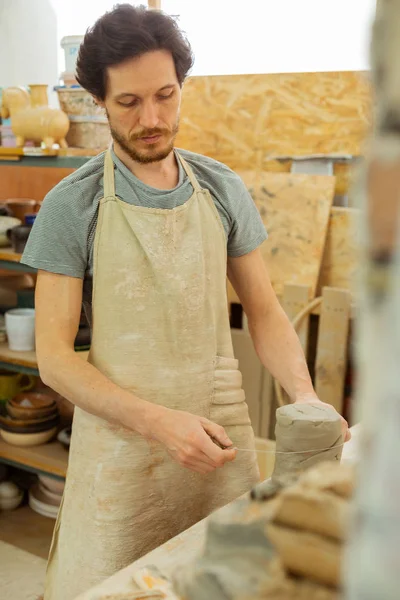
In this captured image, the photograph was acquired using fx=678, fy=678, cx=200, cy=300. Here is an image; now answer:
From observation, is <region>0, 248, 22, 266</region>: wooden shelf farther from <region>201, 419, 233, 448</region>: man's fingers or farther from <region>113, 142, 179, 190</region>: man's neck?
<region>201, 419, 233, 448</region>: man's fingers

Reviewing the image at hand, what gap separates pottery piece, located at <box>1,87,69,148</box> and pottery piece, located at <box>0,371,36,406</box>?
3.71 feet

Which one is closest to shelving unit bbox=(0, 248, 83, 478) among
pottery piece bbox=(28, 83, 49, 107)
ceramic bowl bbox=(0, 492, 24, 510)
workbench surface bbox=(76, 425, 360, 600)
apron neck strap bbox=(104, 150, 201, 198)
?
ceramic bowl bbox=(0, 492, 24, 510)

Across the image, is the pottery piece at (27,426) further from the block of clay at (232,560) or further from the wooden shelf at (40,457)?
the block of clay at (232,560)

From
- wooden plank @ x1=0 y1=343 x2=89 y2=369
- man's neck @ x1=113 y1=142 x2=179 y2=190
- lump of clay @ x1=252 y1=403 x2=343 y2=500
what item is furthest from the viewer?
wooden plank @ x1=0 y1=343 x2=89 y2=369

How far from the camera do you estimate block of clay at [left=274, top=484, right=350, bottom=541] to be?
566 mm

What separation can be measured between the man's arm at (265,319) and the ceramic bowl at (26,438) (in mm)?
1752

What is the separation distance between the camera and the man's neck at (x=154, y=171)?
1.62 m

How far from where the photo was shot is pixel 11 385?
337 centimetres

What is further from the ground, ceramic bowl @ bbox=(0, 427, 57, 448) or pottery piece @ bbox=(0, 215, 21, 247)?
pottery piece @ bbox=(0, 215, 21, 247)

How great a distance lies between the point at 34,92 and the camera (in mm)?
3057

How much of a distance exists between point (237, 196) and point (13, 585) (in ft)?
6.68

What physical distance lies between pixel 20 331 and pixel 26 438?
0.51 meters

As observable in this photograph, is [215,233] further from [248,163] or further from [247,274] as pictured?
[248,163]

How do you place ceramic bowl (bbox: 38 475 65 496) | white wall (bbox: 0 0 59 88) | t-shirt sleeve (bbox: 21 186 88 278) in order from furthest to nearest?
white wall (bbox: 0 0 59 88) → ceramic bowl (bbox: 38 475 65 496) → t-shirt sleeve (bbox: 21 186 88 278)
